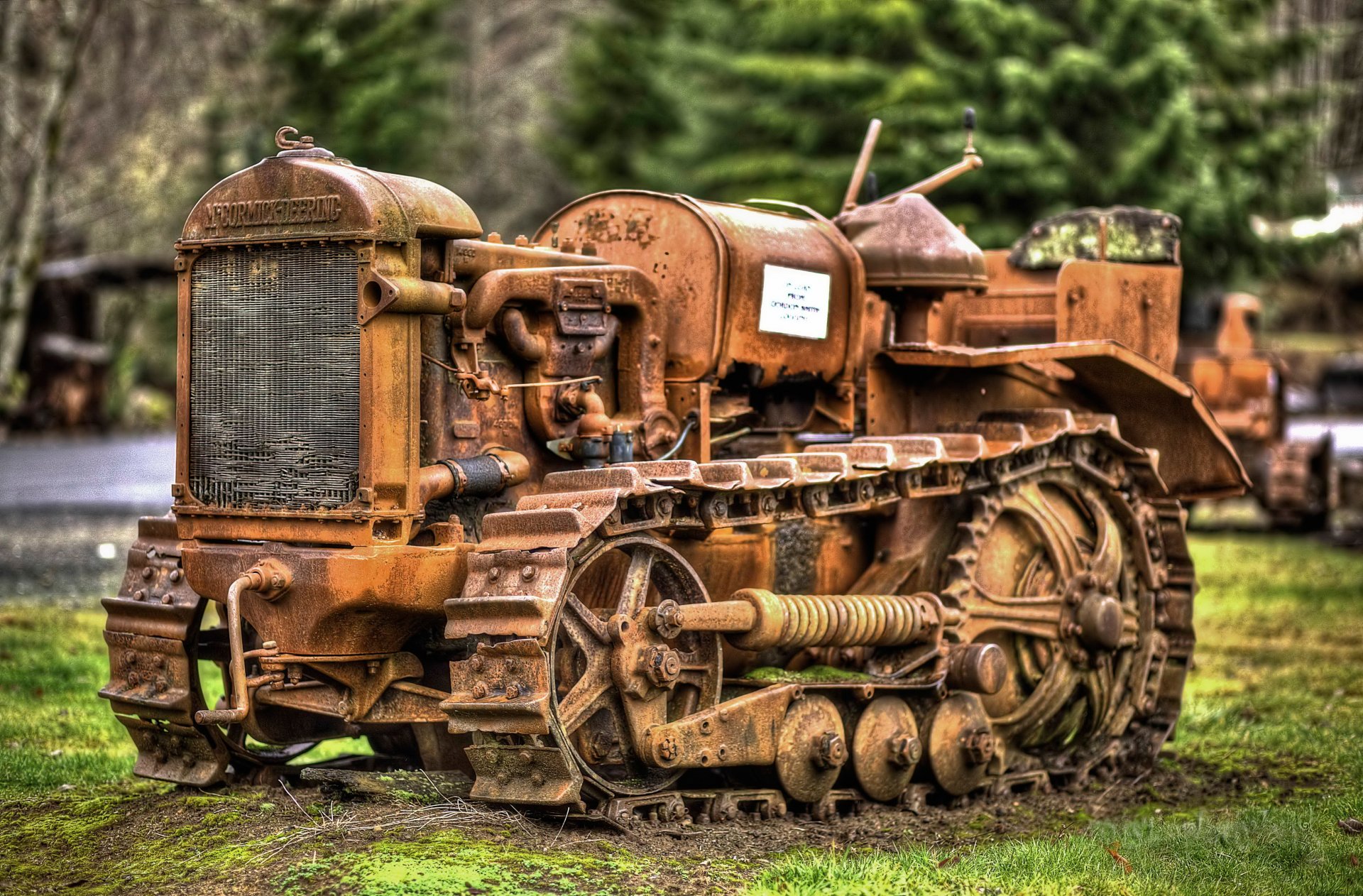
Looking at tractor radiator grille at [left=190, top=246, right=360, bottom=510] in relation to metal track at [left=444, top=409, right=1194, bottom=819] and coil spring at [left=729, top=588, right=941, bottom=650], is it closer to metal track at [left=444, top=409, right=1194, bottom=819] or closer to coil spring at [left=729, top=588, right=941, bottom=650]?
metal track at [left=444, top=409, right=1194, bottom=819]

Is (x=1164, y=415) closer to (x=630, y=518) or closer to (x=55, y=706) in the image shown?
(x=630, y=518)

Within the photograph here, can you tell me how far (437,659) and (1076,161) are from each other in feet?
55.4

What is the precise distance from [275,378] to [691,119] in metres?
21.5

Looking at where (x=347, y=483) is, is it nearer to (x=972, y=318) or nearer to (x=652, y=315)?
(x=652, y=315)

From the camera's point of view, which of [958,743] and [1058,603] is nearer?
[958,743]

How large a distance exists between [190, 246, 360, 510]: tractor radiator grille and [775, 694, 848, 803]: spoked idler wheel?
6.42 feet

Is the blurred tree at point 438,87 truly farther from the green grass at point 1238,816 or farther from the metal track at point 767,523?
the metal track at point 767,523

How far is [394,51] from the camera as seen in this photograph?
33.5 metres

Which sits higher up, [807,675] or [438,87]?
[438,87]

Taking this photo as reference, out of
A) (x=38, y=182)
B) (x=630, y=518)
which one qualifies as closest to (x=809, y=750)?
(x=630, y=518)

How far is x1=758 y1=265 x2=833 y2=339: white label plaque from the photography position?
7852 mm

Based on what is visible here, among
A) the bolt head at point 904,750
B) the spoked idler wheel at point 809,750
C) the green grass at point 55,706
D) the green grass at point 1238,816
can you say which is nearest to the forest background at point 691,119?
the green grass at point 1238,816

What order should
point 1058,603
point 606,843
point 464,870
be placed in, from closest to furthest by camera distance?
point 464,870 → point 606,843 → point 1058,603

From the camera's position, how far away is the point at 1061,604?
846 cm
